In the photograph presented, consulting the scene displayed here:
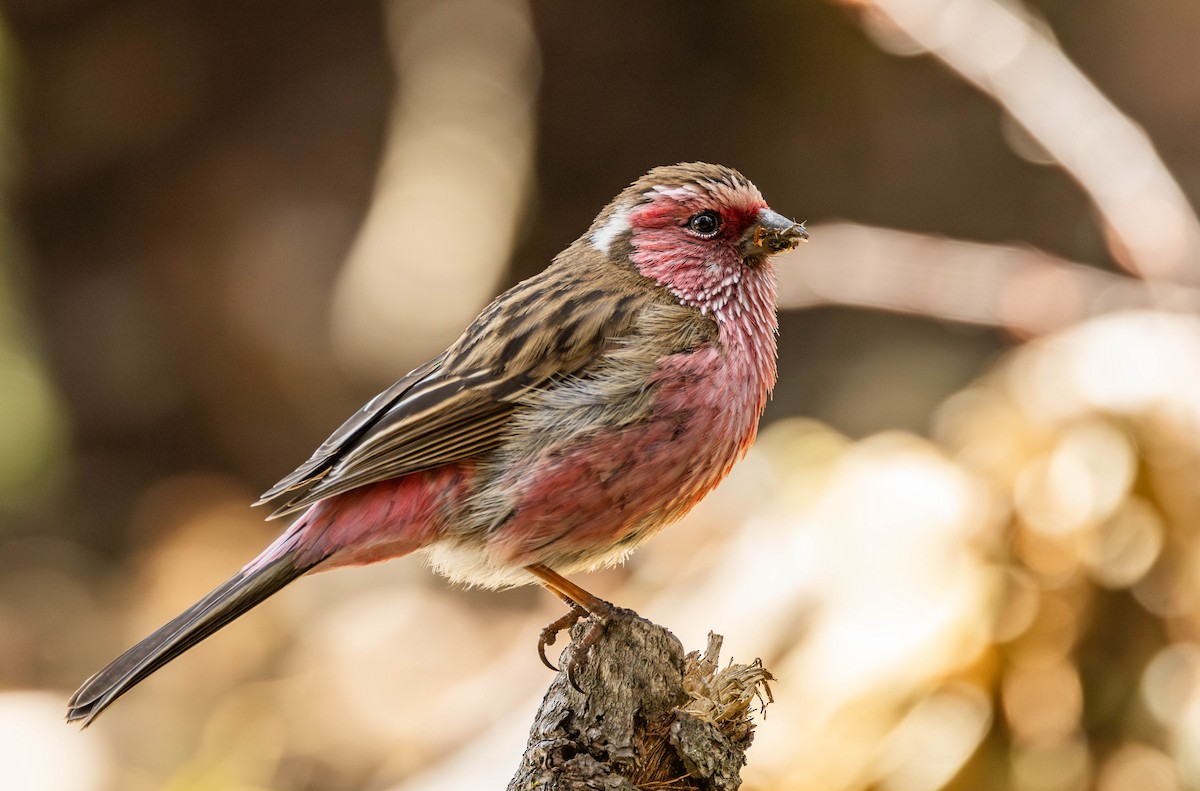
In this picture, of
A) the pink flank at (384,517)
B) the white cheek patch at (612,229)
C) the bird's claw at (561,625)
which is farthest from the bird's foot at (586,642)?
the white cheek patch at (612,229)

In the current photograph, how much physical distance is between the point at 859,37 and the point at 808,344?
248 centimetres

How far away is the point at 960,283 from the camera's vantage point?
7.58m

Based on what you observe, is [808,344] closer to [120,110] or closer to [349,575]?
[349,575]

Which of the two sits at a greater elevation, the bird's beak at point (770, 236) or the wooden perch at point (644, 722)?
the bird's beak at point (770, 236)

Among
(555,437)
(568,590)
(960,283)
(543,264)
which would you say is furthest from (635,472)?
(543,264)

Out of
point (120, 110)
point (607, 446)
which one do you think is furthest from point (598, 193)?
point (607, 446)

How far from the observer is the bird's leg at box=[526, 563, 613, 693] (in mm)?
3305

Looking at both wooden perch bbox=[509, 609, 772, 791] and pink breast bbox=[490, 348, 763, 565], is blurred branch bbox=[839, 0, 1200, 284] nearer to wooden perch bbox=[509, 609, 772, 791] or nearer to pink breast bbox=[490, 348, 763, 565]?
pink breast bbox=[490, 348, 763, 565]

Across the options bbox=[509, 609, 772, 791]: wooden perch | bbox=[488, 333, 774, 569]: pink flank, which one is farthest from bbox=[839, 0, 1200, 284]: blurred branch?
bbox=[509, 609, 772, 791]: wooden perch

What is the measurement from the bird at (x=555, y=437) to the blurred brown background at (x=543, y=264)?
2398mm

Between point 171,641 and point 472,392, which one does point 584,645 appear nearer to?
point 472,392

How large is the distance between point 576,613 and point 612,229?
4.50 feet

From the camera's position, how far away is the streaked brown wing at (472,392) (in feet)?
12.6

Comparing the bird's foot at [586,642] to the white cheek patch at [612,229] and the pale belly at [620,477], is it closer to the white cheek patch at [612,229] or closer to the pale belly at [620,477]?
the pale belly at [620,477]
